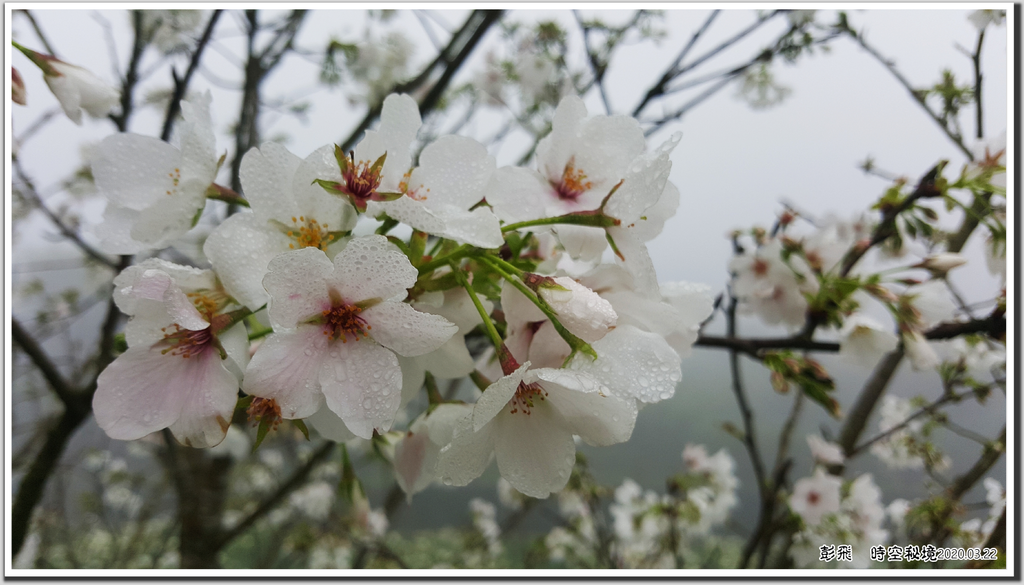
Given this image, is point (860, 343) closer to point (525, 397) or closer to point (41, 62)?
point (525, 397)

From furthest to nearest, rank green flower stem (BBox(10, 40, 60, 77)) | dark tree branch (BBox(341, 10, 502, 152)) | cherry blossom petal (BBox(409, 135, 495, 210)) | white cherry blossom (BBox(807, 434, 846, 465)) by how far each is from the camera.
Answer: white cherry blossom (BBox(807, 434, 846, 465)), dark tree branch (BBox(341, 10, 502, 152)), green flower stem (BBox(10, 40, 60, 77)), cherry blossom petal (BBox(409, 135, 495, 210))

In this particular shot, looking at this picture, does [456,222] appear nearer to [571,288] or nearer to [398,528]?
[571,288]

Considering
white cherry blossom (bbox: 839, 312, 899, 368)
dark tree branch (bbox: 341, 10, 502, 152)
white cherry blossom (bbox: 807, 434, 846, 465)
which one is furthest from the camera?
white cherry blossom (bbox: 807, 434, 846, 465)

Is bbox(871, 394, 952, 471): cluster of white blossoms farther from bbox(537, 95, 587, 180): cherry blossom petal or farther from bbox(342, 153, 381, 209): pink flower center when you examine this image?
bbox(342, 153, 381, 209): pink flower center

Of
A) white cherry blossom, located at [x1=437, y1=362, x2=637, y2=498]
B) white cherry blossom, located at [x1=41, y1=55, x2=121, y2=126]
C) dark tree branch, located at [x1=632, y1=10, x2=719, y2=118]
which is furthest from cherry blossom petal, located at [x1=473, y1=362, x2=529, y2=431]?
dark tree branch, located at [x1=632, y1=10, x2=719, y2=118]

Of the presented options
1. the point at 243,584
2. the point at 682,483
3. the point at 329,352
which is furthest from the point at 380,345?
the point at 682,483

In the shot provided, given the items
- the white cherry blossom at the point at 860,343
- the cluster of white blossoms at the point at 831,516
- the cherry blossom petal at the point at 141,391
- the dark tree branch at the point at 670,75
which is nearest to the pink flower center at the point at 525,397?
the cherry blossom petal at the point at 141,391
